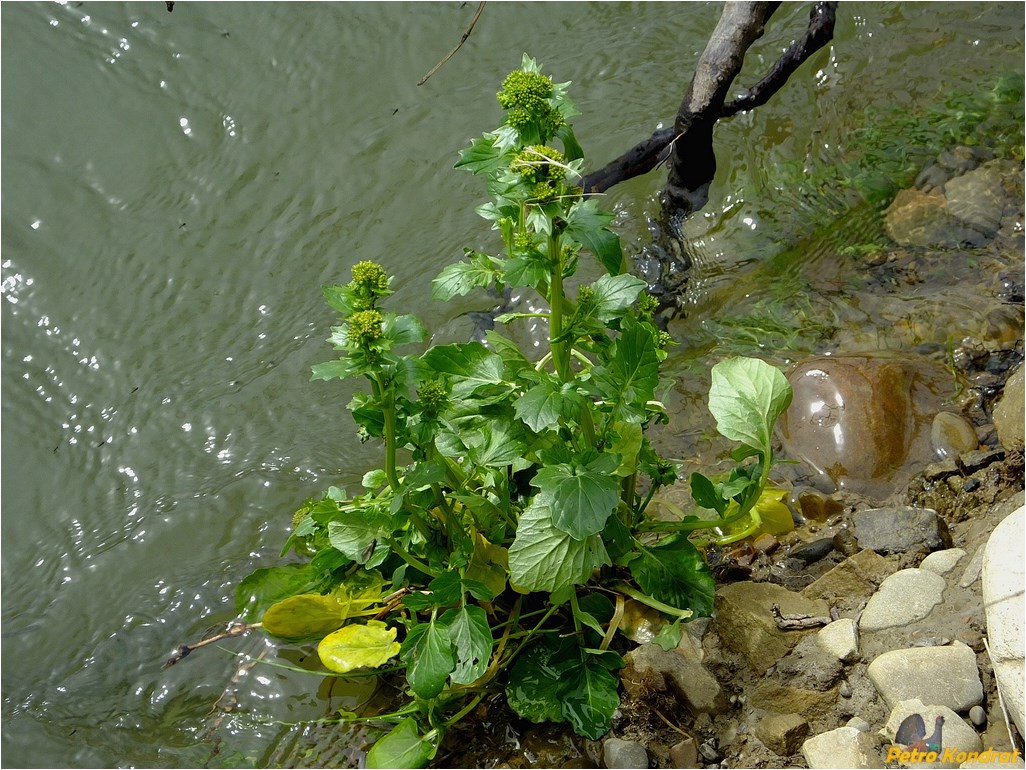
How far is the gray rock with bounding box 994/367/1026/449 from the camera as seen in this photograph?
9.72 ft

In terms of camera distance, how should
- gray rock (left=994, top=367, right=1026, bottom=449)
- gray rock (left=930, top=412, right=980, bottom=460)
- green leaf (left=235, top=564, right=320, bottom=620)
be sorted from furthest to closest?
1. gray rock (left=930, top=412, right=980, bottom=460)
2. gray rock (left=994, top=367, right=1026, bottom=449)
3. green leaf (left=235, top=564, right=320, bottom=620)

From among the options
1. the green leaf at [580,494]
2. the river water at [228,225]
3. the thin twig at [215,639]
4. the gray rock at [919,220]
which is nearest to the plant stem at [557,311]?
the green leaf at [580,494]

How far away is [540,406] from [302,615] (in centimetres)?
107

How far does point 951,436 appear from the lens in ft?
10.2

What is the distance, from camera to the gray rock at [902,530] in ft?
8.60

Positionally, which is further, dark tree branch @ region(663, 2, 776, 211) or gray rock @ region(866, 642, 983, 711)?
dark tree branch @ region(663, 2, 776, 211)

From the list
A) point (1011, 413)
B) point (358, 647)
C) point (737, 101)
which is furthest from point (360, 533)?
point (737, 101)

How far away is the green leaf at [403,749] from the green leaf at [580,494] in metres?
0.70

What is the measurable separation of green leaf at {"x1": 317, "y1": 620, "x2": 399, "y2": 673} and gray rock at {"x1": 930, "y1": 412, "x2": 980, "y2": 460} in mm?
1867

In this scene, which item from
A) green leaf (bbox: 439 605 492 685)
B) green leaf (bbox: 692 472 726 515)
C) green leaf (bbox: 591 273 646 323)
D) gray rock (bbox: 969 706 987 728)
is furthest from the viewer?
green leaf (bbox: 692 472 726 515)

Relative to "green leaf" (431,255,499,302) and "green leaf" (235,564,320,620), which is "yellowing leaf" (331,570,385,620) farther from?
"green leaf" (431,255,499,302)

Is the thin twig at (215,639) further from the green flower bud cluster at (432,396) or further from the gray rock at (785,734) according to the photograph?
the gray rock at (785,734)

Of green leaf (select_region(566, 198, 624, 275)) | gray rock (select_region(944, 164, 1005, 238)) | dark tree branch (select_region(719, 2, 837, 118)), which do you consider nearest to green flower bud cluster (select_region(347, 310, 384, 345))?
green leaf (select_region(566, 198, 624, 275))

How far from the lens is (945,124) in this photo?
438 centimetres
